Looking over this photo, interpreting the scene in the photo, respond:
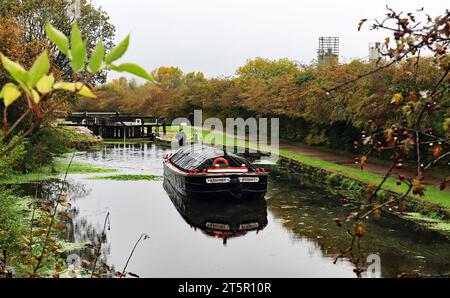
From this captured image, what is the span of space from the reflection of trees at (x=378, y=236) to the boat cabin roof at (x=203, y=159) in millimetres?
1706

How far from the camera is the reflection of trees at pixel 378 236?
11.3 metres

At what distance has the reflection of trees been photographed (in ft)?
36.9

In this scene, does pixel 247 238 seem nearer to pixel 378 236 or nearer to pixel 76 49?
pixel 378 236

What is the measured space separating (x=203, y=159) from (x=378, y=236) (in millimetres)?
6629

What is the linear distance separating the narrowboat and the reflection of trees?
79cm

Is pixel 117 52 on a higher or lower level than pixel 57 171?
higher

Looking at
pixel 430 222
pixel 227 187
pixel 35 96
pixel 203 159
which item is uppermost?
pixel 35 96

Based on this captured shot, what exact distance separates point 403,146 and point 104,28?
35637mm

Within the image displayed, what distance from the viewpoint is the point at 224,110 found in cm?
4991

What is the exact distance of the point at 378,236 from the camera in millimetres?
13172

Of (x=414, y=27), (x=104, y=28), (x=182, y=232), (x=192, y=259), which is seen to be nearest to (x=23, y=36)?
(x=104, y=28)

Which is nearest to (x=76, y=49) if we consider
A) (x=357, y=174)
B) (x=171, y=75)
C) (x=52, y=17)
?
(x=357, y=174)

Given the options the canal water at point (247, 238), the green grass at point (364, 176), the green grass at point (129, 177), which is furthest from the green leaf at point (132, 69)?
the green grass at point (129, 177)

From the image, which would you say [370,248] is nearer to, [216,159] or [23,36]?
[216,159]
